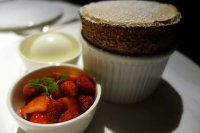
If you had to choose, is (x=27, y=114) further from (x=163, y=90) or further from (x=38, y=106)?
(x=163, y=90)

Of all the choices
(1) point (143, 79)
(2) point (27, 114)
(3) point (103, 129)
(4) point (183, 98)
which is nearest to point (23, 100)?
(2) point (27, 114)

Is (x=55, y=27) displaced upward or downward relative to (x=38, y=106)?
downward

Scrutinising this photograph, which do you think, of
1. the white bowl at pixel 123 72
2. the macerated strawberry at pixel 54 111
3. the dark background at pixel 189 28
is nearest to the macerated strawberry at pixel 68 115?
the macerated strawberry at pixel 54 111

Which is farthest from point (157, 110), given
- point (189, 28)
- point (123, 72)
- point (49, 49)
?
point (189, 28)

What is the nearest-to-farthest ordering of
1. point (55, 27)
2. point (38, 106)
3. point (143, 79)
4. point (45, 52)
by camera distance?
1. point (38, 106)
2. point (143, 79)
3. point (45, 52)
4. point (55, 27)

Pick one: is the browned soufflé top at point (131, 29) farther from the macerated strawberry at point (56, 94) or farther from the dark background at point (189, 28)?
the dark background at point (189, 28)

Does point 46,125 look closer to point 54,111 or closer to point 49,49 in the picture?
point 54,111

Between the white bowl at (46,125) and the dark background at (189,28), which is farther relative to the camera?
the dark background at (189,28)
